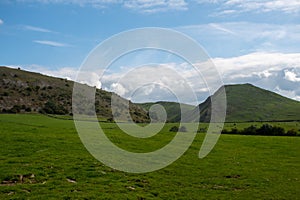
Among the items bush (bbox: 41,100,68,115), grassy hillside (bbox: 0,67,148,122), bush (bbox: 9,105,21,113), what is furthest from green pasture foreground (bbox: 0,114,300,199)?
bush (bbox: 41,100,68,115)

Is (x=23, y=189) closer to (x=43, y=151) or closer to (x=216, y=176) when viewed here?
(x=43, y=151)

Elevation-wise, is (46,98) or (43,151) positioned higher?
(46,98)

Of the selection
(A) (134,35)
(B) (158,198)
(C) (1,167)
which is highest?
(A) (134,35)

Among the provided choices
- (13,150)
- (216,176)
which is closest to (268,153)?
(216,176)

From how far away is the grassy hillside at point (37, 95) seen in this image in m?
144

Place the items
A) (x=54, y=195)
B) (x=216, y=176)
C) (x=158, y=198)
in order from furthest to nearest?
(x=216, y=176) < (x=158, y=198) < (x=54, y=195)

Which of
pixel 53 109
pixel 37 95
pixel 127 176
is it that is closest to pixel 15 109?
pixel 53 109

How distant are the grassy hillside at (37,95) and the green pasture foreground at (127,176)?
313ft

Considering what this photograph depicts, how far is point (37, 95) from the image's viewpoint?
6442 inches

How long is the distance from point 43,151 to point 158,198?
15.1 m

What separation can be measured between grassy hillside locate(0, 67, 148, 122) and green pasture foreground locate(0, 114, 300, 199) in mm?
95518

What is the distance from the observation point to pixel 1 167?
25.2m

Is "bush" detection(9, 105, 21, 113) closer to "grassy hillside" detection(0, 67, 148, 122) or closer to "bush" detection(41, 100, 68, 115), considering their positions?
"grassy hillside" detection(0, 67, 148, 122)

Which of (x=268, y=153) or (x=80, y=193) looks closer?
(x=80, y=193)
